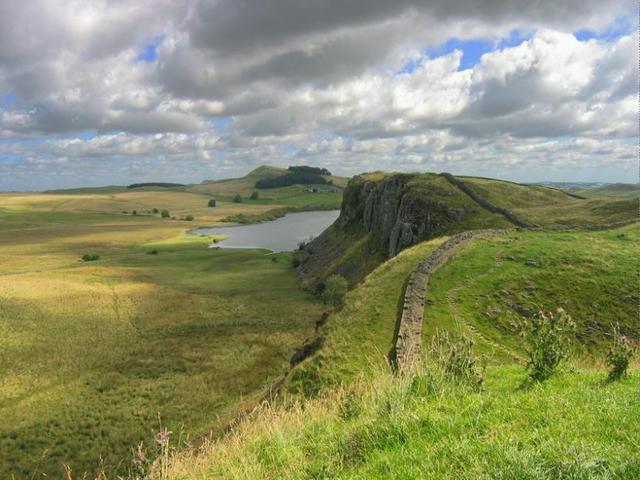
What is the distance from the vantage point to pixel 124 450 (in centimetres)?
2461

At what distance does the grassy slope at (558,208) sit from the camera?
186ft

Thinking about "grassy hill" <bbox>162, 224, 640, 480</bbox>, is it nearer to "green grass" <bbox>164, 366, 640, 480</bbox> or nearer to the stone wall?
"green grass" <bbox>164, 366, 640, 480</bbox>

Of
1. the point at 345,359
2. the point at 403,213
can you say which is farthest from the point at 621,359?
the point at 403,213

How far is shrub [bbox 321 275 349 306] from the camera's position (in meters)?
62.3

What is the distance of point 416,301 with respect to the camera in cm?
2844

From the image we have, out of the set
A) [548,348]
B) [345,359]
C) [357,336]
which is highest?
[548,348]

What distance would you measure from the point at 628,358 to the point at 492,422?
5322mm

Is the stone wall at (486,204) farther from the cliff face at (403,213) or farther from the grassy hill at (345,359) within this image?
the cliff face at (403,213)

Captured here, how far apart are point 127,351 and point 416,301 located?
103ft

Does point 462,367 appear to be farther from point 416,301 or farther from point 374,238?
point 374,238

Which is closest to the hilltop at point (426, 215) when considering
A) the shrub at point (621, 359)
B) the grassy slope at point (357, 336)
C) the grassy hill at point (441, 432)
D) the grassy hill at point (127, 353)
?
the grassy hill at point (127, 353)

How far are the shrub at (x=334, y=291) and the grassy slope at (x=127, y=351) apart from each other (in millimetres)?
2809

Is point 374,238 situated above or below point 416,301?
below

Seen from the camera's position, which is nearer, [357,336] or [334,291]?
[357,336]
